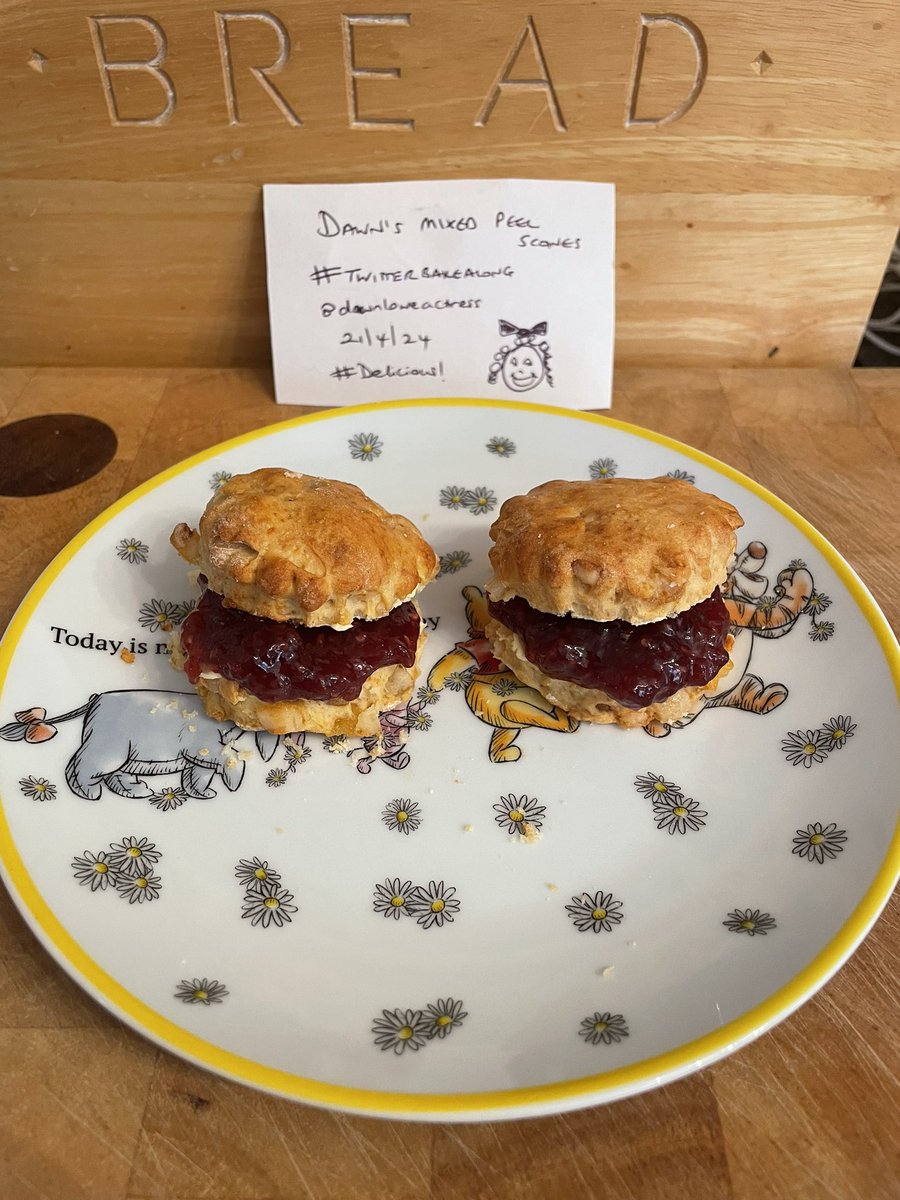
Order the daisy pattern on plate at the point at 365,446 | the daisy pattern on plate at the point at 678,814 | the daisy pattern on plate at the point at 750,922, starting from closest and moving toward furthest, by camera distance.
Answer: the daisy pattern on plate at the point at 750,922 < the daisy pattern on plate at the point at 678,814 < the daisy pattern on plate at the point at 365,446

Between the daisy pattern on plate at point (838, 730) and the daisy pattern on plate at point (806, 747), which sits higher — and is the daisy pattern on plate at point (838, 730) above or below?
above

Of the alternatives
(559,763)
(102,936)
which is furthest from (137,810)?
(559,763)

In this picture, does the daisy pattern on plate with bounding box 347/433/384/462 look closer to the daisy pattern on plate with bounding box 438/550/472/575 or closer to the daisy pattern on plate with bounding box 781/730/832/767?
the daisy pattern on plate with bounding box 438/550/472/575

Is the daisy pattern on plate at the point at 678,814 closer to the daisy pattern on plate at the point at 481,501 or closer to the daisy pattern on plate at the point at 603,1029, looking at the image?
the daisy pattern on plate at the point at 603,1029

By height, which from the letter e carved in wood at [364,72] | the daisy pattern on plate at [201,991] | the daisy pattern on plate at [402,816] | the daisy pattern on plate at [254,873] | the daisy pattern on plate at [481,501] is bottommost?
the daisy pattern on plate at [481,501]

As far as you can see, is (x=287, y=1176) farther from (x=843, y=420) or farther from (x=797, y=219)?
(x=797, y=219)

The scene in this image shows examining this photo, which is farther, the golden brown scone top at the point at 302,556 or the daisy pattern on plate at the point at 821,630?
the daisy pattern on plate at the point at 821,630

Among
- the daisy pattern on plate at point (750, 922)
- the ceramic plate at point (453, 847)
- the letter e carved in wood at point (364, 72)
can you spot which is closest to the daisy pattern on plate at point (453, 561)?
the ceramic plate at point (453, 847)
